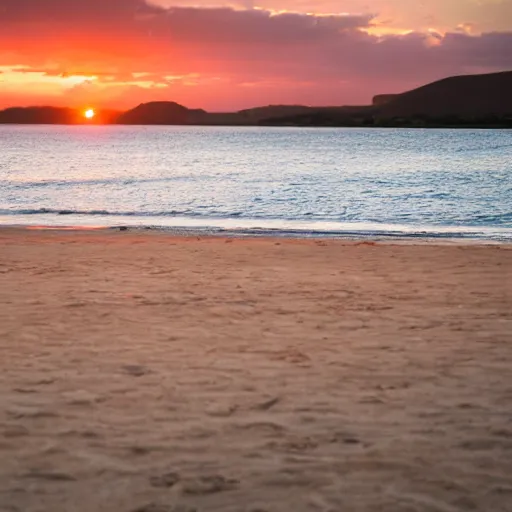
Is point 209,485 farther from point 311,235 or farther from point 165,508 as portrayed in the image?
point 311,235

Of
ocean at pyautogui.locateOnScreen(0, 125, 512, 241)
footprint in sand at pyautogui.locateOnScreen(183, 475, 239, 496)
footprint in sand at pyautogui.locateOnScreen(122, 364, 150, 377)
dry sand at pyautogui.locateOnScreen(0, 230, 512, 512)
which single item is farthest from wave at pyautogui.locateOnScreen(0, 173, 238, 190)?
footprint in sand at pyautogui.locateOnScreen(183, 475, 239, 496)

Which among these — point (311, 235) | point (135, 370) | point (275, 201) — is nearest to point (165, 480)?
point (135, 370)

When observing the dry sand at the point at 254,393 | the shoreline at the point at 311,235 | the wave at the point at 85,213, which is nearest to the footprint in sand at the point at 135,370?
the dry sand at the point at 254,393

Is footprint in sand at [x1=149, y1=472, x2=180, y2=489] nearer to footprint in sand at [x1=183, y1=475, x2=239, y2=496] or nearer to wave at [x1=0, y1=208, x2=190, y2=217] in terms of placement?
footprint in sand at [x1=183, y1=475, x2=239, y2=496]

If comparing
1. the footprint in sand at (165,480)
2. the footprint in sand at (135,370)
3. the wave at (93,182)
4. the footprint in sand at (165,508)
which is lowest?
the wave at (93,182)

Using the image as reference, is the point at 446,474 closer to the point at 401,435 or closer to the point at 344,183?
the point at 401,435

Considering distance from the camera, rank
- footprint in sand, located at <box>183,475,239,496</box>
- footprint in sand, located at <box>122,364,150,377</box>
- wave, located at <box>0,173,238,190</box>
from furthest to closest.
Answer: wave, located at <box>0,173,238,190</box>
footprint in sand, located at <box>122,364,150,377</box>
footprint in sand, located at <box>183,475,239,496</box>

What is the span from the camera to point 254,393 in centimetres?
611

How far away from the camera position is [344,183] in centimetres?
5000

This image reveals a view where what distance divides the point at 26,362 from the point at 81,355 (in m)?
0.53

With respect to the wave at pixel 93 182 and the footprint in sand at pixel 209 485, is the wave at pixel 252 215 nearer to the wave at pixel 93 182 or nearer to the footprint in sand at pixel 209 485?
the wave at pixel 93 182

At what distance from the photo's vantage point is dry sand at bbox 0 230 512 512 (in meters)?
4.48

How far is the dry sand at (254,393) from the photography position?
448cm

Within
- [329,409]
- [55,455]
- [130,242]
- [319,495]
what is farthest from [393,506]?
[130,242]
